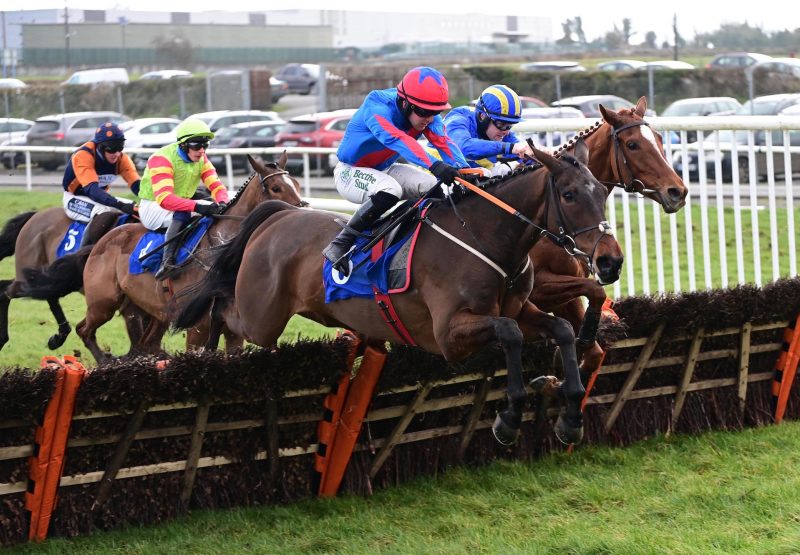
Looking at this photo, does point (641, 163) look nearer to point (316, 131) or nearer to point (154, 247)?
point (154, 247)

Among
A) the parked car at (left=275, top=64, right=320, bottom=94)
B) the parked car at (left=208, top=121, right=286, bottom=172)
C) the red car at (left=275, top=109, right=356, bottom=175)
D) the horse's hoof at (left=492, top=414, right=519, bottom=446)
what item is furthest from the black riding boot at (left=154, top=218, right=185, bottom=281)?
the parked car at (left=275, top=64, right=320, bottom=94)

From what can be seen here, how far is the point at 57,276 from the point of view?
8.65 m

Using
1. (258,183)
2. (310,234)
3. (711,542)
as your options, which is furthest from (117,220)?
(711,542)

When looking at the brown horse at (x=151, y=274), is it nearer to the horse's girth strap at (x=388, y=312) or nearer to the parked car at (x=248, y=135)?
the horse's girth strap at (x=388, y=312)

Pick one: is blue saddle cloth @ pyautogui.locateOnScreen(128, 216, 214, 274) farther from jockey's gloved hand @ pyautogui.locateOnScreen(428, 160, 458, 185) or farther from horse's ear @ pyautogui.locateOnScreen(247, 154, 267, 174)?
jockey's gloved hand @ pyautogui.locateOnScreen(428, 160, 458, 185)

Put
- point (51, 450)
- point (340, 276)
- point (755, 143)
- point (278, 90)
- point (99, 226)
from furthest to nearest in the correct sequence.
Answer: point (278, 90) < point (755, 143) < point (99, 226) < point (340, 276) < point (51, 450)

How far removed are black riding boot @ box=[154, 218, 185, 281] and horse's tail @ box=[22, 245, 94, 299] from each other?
1020mm

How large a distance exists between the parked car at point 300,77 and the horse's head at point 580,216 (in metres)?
35.7

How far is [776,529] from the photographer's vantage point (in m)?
4.68

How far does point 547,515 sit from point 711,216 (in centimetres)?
894

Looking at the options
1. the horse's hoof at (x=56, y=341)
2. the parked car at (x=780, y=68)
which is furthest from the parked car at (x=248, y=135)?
the horse's hoof at (x=56, y=341)

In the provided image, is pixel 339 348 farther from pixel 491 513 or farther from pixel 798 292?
pixel 798 292

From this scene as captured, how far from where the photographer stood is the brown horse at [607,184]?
592 centimetres

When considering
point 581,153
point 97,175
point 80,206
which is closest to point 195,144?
point 97,175
